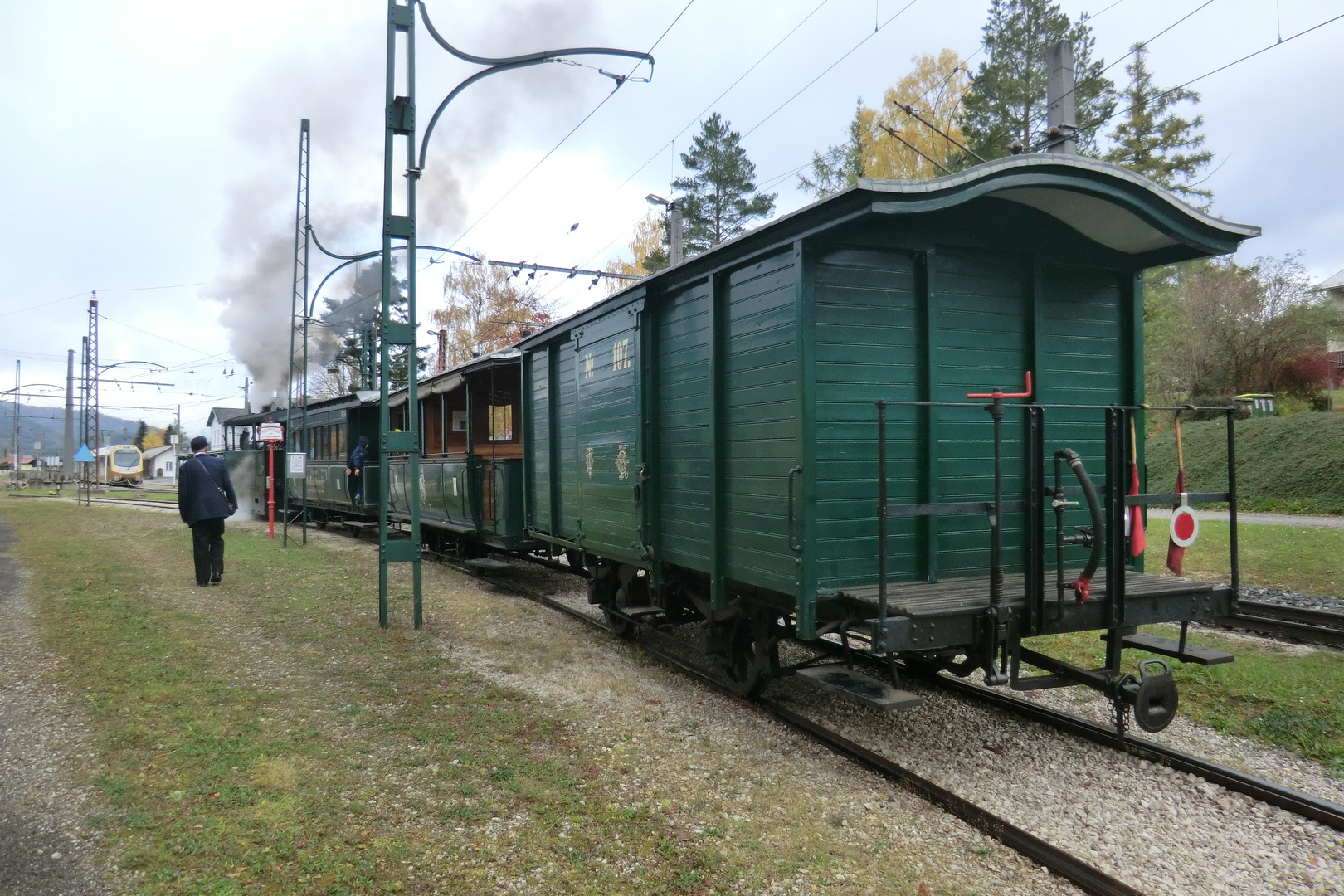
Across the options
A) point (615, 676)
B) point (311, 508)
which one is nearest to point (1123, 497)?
point (615, 676)

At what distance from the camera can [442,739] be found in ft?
16.0

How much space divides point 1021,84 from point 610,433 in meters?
20.8

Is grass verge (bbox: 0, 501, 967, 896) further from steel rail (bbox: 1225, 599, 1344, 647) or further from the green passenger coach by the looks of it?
steel rail (bbox: 1225, 599, 1344, 647)

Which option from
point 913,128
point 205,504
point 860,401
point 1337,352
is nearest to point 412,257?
point 205,504

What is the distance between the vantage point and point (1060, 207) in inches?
187

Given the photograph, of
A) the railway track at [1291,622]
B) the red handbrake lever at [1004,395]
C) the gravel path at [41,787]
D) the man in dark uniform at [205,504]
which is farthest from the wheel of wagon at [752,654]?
the man in dark uniform at [205,504]

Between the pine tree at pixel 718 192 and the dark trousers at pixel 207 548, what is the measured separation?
21856 mm

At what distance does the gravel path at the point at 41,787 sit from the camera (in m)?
3.30

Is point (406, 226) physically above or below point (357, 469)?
above

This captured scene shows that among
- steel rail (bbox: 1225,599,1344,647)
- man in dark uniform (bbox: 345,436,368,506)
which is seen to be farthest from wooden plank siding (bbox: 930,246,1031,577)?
man in dark uniform (bbox: 345,436,368,506)

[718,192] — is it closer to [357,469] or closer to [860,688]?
[357,469]

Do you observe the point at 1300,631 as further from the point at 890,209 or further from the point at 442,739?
the point at 442,739

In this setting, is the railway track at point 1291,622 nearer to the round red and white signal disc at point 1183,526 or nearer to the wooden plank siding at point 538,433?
the round red and white signal disc at point 1183,526

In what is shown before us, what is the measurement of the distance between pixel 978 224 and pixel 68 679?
6.93 meters
